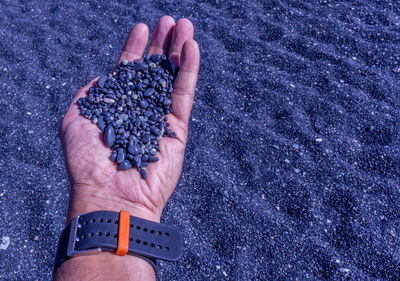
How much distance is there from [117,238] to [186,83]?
0.94m

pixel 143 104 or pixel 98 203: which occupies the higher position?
pixel 143 104

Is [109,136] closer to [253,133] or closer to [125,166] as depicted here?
[125,166]

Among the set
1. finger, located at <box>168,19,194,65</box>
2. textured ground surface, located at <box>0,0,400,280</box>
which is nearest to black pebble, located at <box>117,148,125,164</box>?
textured ground surface, located at <box>0,0,400,280</box>

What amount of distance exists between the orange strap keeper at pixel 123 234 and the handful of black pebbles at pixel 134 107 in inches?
11.5

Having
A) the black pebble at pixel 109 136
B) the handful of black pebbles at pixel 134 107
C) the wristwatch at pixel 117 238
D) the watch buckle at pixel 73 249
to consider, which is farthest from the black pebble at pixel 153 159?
the watch buckle at pixel 73 249

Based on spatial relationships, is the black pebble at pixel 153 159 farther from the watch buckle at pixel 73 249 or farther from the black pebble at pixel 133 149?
the watch buckle at pixel 73 249

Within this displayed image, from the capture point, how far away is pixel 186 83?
194 centimetres

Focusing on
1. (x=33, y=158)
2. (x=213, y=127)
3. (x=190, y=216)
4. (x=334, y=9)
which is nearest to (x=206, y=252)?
(x=190, y=216)

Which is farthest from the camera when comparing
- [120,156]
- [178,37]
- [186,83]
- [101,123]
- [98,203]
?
[178,37]

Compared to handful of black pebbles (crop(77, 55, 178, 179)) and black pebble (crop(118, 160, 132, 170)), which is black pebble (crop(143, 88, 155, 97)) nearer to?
handful of black pebbles (crop(77, 55, 178, 179))

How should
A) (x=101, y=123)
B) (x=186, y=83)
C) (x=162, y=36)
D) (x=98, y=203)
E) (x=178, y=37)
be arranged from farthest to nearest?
1. (x=162, y=36)
2. (x=178, y=37)
3. (x=186, y=83)
4. (x=101, y=123)
5. (x=98, y=203)

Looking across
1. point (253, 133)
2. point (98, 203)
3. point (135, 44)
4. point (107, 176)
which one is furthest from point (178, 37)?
point (98, 203)

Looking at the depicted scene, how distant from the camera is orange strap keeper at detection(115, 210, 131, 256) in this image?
1328 mm

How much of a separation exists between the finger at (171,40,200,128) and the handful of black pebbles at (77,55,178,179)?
55mm
